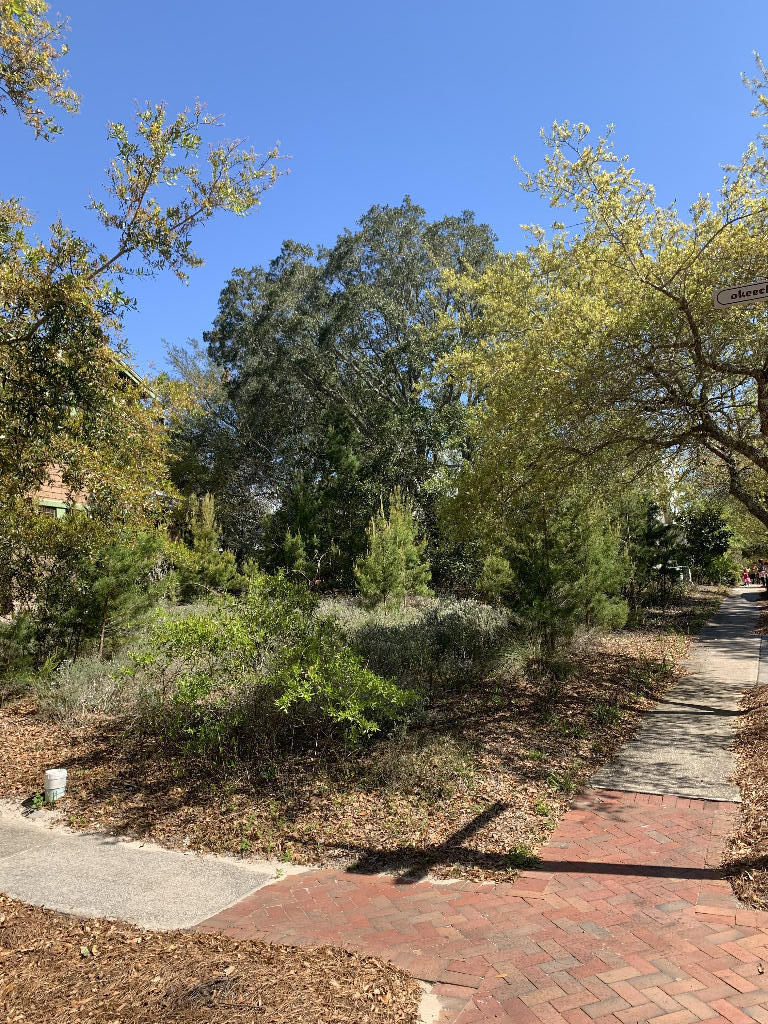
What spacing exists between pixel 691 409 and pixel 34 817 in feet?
24.7

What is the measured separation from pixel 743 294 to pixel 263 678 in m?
4.95

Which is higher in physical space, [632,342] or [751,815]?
[632,342]

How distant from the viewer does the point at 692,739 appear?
22.7 feet

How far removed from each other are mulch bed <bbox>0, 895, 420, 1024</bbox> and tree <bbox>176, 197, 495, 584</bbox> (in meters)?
19.1

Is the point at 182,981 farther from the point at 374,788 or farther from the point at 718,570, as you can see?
the point at 718,570

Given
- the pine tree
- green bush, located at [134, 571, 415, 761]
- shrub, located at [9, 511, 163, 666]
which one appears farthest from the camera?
the pine tree

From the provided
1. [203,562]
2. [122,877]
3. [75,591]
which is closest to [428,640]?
[75,591]

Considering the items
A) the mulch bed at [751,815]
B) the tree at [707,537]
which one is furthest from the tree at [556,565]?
the tree at [707,537]

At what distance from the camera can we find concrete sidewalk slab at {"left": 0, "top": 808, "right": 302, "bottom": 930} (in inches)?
152

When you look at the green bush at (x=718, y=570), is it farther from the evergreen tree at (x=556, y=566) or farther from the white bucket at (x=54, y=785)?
the white bucket at (x=54, y=785)

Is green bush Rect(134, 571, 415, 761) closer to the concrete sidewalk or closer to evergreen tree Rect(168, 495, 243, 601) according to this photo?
the concrete sidewalk

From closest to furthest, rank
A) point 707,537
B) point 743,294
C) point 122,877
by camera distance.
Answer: point 122,877
point 743,294
point 707,537


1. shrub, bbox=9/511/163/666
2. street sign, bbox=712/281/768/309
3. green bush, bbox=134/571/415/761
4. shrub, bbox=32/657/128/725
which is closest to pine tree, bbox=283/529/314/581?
shrub, bbox=9/511/163/666

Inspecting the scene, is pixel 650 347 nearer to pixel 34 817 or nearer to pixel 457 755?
pixel 457 755
